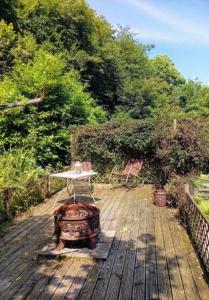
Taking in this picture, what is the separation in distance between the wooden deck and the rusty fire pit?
0.29 metres

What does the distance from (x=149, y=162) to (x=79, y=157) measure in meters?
2.27

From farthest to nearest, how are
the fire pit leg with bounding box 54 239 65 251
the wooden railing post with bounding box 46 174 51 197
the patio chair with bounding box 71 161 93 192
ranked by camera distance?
the patio chair with bounding box 71 161 93 192 < the wooden railing post with bounding box 46 174 51 197 < the fire pit leg with bounding box 54 239 65 251

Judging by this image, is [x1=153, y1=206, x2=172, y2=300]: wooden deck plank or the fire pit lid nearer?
[x1=153, y1=206, x2=172, y2=300]: wooden deck plank

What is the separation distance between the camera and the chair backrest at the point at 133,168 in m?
9.29

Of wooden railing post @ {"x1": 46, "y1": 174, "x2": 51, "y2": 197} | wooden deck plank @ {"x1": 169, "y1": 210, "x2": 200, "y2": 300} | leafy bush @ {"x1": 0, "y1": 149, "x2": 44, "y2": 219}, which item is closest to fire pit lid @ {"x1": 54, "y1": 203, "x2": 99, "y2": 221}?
wooden deck plank @ {"x1": 169, "y1": 210, "x2": 200, "y2": 300}

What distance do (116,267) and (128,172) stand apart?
17.9 ft

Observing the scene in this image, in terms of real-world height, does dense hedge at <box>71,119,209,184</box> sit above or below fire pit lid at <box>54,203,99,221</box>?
above

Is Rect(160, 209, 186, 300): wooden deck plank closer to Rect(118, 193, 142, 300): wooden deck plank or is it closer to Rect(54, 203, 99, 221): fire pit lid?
Rect(118, 193, 142, 300): wooden deck plank

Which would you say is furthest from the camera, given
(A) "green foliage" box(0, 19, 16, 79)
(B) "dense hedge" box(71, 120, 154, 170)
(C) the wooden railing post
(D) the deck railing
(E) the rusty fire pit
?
(A) "green foliage" box(0, 19, 16, 79)

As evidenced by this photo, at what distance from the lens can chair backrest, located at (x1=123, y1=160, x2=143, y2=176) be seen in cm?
929

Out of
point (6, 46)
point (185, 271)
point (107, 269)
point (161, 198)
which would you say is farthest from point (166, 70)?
point (107, 269)

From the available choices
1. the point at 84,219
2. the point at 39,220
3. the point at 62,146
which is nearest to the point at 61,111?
the point at 62,146

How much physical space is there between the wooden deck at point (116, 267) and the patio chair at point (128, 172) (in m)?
3.31

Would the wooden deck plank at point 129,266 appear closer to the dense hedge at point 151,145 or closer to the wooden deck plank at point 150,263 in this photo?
the wooden deck plank at point 150,263
